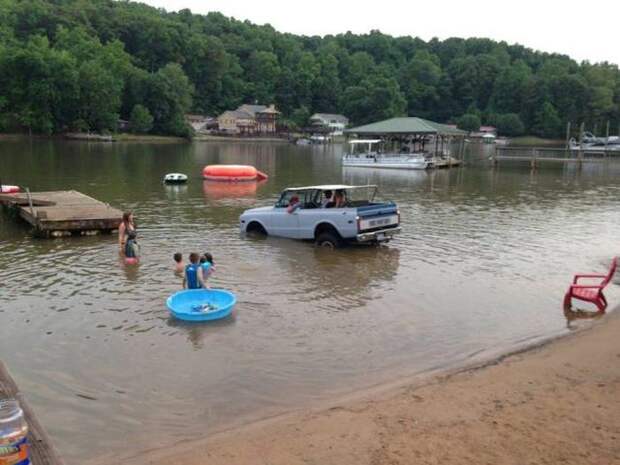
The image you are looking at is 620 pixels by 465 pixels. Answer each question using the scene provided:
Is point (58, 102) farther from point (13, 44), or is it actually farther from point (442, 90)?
point (442, 90)

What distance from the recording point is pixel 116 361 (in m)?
9.90

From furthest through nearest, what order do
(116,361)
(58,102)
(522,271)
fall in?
(58,102) < (522,271) < (116,361)

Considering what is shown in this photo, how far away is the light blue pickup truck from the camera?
18.3m

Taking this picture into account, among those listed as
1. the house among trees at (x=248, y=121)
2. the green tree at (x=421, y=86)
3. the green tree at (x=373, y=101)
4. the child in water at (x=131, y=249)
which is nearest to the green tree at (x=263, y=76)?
the green tree at (x=373, y=101)

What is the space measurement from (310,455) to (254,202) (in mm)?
25599

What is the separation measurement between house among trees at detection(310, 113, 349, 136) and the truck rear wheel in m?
135

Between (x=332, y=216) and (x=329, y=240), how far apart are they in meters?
0.78

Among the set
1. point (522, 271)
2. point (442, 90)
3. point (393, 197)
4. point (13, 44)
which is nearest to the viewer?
point (522, 271)

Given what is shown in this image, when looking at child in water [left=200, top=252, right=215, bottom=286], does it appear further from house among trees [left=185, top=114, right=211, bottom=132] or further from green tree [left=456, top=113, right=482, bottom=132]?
green tree [left=456, top=113, right=482, bottom=132]

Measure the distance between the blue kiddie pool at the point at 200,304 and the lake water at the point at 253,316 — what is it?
242mm

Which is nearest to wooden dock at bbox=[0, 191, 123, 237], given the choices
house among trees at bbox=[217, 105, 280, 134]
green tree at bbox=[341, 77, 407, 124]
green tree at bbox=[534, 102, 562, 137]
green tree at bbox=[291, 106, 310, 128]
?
house among trees at bbox=[217, 105, 280, 134]

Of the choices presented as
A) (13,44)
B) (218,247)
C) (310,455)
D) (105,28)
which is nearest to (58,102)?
(13,44)

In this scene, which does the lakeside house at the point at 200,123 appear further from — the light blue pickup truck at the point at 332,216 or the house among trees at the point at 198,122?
the light blue pickup truck at the point at 332,216

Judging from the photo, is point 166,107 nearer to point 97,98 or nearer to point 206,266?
point 97,98
